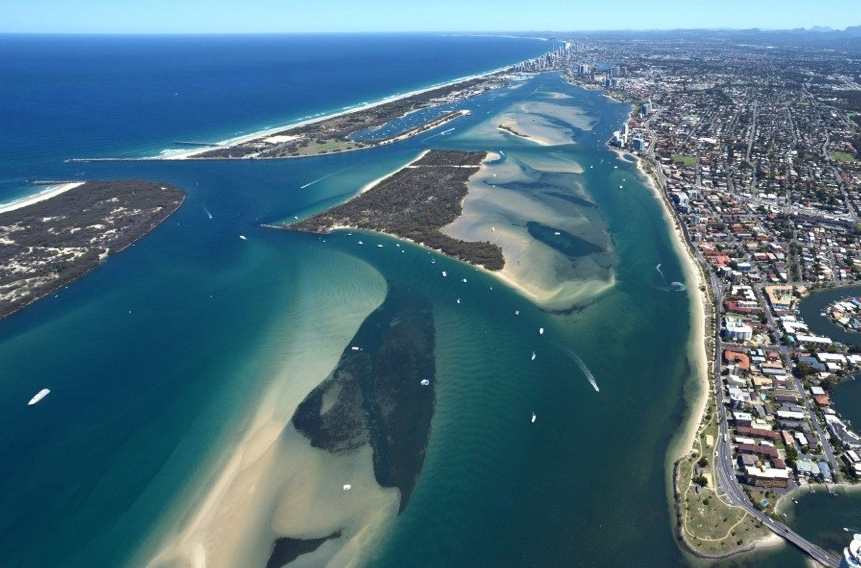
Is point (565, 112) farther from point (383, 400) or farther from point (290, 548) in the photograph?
point (290, 548)

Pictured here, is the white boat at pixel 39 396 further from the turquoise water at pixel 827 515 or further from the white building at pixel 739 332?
the white building at pixel 739 332

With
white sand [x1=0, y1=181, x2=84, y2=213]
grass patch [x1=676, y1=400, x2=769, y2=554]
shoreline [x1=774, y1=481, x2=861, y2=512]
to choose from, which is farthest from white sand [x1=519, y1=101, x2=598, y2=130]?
white sand [x1=0, y1=181, x2=84, y2=213]

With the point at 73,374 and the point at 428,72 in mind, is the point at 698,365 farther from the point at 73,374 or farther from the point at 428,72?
the point at 428,72

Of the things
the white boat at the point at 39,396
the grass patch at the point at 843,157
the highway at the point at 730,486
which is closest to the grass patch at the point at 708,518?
the highway at the point at 730,486

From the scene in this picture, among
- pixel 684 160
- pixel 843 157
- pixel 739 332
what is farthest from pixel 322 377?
pixel 843 157

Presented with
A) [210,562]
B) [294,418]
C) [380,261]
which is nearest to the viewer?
[210,562]

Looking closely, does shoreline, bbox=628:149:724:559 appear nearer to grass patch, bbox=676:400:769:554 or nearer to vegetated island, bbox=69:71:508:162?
grass patch, bbox=676:400:769:554

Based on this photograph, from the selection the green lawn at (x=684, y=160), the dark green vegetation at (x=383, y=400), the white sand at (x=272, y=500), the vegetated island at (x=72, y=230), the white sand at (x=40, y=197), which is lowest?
the white sand at (x=272, y=500)

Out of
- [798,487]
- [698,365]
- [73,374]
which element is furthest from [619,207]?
[73,374]
